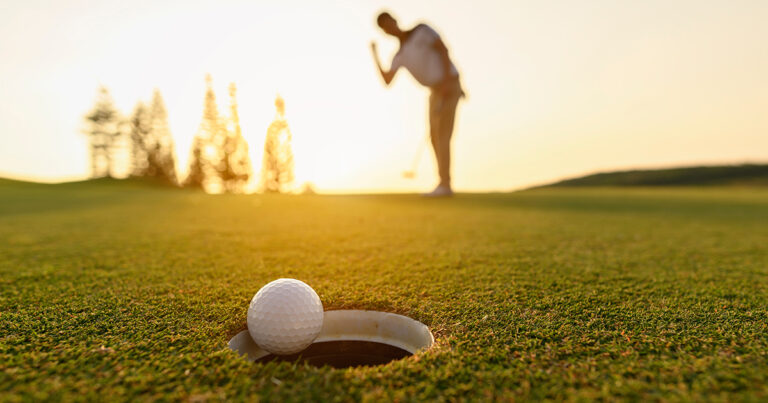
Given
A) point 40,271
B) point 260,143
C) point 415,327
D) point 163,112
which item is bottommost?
point 415,327

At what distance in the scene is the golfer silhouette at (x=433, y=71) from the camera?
240 inches

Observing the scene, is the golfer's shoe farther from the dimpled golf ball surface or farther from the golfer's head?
the dimpled golf ball surface

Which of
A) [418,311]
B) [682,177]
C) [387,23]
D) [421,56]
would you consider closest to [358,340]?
[418,311]

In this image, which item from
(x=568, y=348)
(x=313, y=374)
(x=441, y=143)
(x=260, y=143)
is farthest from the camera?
(x=441, y=143)

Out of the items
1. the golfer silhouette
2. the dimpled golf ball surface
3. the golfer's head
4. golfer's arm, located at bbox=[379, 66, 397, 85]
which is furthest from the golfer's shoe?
the dimpled golf ball surface

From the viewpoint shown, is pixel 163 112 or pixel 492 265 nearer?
pixel 492 265

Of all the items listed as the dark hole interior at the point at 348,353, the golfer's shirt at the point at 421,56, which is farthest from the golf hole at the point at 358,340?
the golfer's shirt at the point at 421,56

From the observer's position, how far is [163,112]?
3334 cm

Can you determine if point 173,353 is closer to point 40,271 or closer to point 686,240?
point 40,271

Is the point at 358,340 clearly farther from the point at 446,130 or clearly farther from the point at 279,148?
the point at 446,130

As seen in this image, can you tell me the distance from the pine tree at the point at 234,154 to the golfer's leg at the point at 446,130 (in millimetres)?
3099

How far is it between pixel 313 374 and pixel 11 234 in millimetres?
4644

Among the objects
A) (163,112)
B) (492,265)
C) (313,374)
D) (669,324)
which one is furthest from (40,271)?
(163,112)

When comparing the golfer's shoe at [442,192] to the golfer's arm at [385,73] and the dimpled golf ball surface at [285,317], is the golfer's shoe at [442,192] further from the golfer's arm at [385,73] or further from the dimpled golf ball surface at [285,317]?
the dimpled golf ball surface at [285,317]
